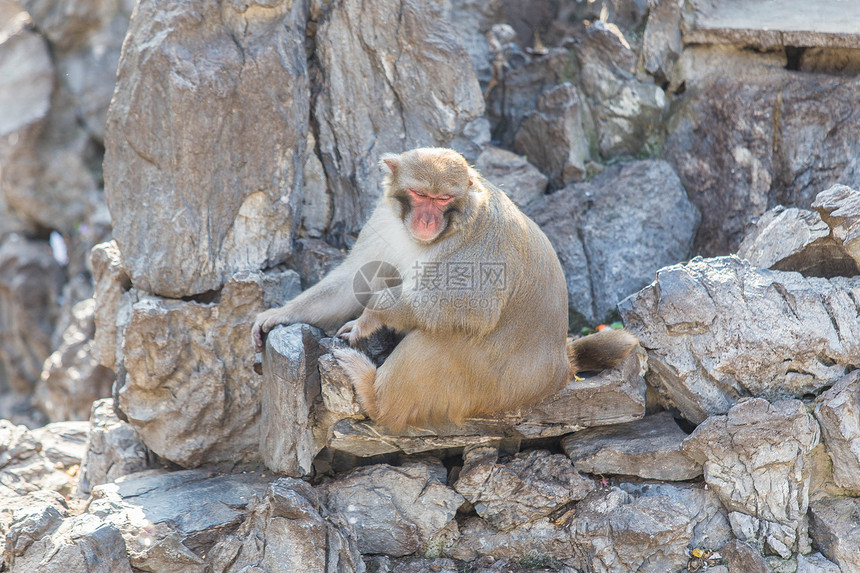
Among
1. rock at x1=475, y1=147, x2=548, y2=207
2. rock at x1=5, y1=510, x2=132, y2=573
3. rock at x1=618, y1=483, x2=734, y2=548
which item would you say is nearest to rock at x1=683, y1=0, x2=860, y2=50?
rock at x1=475, y1=147, x2=548, y2=207

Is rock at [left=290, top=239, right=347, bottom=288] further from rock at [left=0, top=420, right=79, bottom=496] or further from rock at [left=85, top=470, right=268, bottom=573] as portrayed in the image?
rock at [left=0, top=420, right=79, bottom=496]

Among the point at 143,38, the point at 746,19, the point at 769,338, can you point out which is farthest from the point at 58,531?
the point at 746,19

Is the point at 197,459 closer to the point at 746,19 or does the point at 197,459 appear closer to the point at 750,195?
the point at 750,195

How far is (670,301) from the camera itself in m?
4.46

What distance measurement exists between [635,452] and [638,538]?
0.52 meters

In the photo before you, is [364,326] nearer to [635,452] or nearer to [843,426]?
[635,452]

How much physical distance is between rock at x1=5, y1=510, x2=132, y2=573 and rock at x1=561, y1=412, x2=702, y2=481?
2754mm

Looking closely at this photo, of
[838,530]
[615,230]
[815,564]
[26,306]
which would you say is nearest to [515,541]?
[815,564]

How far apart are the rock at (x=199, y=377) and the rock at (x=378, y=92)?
3.61ft

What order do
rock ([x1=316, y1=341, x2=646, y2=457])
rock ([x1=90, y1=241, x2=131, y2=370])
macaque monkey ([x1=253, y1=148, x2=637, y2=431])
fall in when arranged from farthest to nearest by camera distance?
rock ([x1=90, y1=241, x2=131, y2=370]) → rock ([x1=316, y1=341, x2=646, y2=457]) → macaque monkey ([x1=253, y1=148, x2=637, y2=431])

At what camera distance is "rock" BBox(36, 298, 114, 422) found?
803 centimetres

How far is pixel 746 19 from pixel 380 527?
512cm

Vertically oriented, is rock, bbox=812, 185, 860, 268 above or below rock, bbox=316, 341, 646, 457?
above

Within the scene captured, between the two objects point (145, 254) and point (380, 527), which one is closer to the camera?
point (380, 527)
